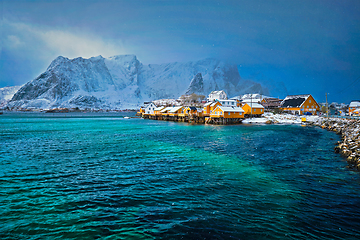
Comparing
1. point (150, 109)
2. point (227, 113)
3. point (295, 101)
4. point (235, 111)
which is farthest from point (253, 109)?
point (150, 109)

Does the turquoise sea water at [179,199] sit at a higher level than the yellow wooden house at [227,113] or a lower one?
lower

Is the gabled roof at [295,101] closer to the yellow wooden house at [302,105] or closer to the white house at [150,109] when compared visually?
the yellow wooden house at [302,105]

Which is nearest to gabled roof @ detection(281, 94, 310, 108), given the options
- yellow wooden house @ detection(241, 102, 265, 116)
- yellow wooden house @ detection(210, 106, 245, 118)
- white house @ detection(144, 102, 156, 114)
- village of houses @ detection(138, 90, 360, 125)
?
village of houses @ detection(138, 90, 360, 125)

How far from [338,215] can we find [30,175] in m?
16.9

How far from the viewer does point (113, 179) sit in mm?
11922

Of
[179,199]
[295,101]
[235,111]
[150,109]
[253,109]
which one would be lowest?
[179,199]

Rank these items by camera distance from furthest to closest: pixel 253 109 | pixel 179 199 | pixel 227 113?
pixel 253 109
pixel 227 113
pixel 179 199

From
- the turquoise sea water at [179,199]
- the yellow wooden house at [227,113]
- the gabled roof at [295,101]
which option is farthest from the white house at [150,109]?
the turquoise sea water at [179,199]

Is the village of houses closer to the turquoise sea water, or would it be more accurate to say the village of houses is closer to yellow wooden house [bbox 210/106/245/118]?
yellow wooden house [bbox 210/106/245/118]

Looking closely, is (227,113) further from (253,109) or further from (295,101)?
(295,101)

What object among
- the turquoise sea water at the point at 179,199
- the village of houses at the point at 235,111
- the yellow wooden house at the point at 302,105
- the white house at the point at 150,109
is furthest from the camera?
the white house at the point at 150,109

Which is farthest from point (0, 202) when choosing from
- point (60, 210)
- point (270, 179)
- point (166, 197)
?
point (270, 179)

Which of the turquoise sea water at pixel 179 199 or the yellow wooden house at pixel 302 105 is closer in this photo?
the turquoise sea water at pixel 179 199

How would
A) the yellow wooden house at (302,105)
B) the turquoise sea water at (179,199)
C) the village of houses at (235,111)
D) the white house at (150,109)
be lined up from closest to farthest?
the turquoise sea water at (179,199), the village of houses at (235,111), the yellow wooden house at (302,105), the white house at (150,109)
